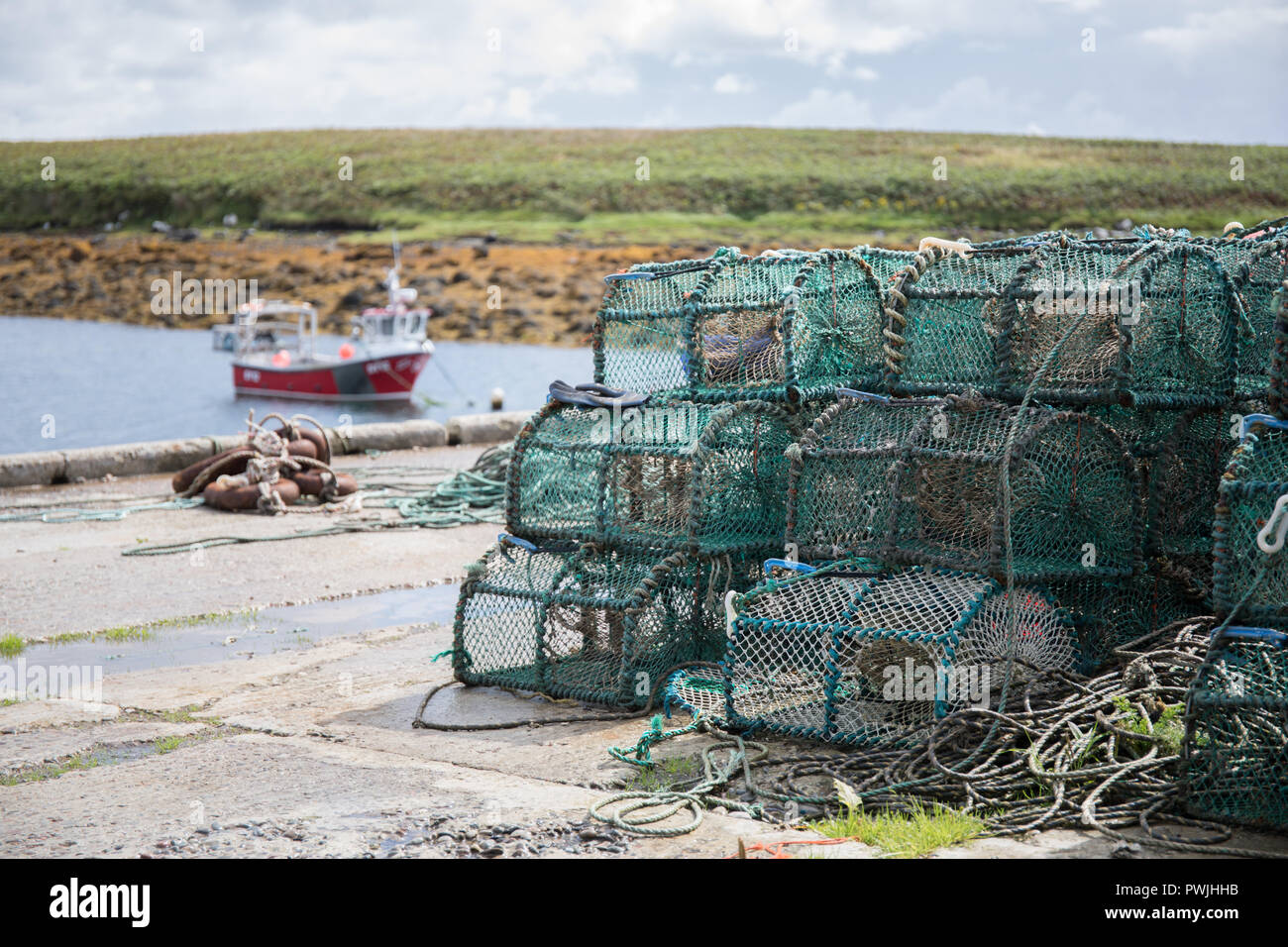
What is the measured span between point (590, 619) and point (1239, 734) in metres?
2.58

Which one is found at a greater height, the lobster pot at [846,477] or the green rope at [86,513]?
the lobster pot at [846,477]

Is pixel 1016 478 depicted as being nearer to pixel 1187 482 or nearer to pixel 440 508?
Answer: pixel 1187 482

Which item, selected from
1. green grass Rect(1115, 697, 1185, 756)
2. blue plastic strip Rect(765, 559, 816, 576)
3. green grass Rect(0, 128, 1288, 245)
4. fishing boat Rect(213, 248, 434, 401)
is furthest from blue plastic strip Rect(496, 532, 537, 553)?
green grass Rect(0, 128, 1288, 245)

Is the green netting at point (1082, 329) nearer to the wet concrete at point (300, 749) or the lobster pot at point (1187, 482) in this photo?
the lobster pot at point (1187, 482)

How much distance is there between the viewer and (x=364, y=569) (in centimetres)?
885

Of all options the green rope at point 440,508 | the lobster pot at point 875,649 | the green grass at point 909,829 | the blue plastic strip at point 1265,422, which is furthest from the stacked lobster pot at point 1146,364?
the green rope at point 440,508

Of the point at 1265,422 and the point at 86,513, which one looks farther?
the point at 86,513

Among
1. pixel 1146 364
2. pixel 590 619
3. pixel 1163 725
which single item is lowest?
pixel 1163 725

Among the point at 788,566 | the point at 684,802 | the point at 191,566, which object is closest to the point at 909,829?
the point at 684,802

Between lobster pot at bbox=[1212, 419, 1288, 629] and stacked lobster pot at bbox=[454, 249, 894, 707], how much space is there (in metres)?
1.96

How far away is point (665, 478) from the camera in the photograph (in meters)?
5.77

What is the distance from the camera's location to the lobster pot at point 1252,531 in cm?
413

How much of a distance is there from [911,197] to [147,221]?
41.9 m

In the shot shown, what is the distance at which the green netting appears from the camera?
538cm
